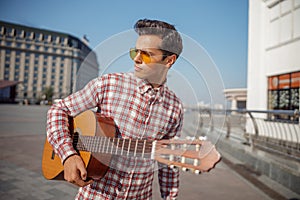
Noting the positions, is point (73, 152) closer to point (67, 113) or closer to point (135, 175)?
point (67, 113)

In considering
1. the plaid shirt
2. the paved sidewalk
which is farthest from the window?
the plaid shirt

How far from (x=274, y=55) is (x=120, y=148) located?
823cm

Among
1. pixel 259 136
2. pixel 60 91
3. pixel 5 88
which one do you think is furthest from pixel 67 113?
pixel 60 91

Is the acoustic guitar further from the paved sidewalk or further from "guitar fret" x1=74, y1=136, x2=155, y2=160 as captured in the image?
the paved sidewalk

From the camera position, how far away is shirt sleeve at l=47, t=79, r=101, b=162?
3.40 ft

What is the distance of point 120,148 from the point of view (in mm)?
1022

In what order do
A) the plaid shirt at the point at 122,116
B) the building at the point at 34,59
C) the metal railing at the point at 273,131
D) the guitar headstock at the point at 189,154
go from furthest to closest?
the building at the point at 34,59 → the metal railing at the point at 273,131 → the plaid shirt at the point at 122,116 → the guitar headstock at the point at 189,154

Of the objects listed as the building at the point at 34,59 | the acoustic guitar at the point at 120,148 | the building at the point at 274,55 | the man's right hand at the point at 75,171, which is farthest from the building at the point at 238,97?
the building at the point at 34,59

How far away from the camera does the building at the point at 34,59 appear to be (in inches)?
2940

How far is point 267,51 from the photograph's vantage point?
8383mm

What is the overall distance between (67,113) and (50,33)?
87132 mm

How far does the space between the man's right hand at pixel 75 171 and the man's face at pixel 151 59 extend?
43cm

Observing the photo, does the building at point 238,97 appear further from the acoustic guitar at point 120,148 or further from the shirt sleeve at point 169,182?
the acoustic guitar at point 120,148

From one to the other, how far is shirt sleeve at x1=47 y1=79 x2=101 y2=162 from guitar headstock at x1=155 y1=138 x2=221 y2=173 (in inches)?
14.3
